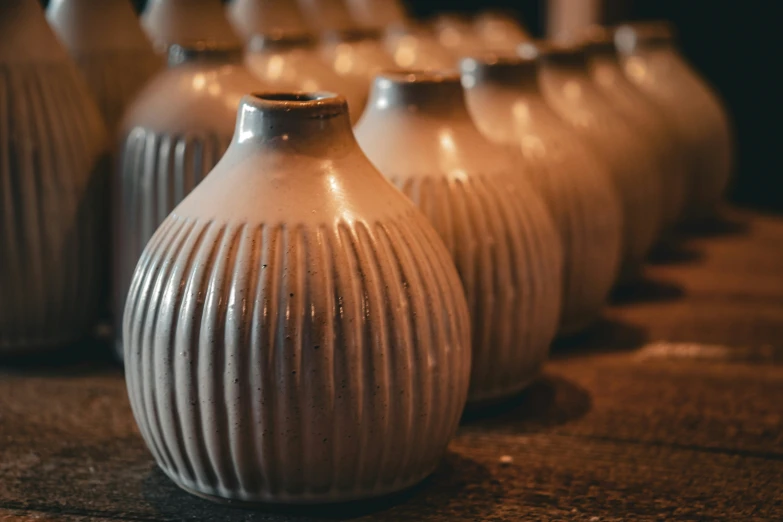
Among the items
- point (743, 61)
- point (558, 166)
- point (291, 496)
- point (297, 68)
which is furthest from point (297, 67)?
point (743, 61)

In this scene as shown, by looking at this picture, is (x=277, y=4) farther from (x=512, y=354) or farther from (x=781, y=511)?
(x=781, y=511)

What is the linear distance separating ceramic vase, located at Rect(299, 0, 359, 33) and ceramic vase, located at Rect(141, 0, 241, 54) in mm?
213

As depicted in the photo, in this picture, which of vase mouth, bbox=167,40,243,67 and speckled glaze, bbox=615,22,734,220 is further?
speckled glaze, bbox=615,22,734,220

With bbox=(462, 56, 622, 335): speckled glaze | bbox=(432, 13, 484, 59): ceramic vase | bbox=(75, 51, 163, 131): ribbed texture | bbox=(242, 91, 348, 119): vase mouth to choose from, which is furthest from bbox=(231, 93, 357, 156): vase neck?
bbox=(432, 13, 484, 59): ceramic vase

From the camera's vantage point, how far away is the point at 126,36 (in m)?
0.93

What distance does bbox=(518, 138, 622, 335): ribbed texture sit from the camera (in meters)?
0.86

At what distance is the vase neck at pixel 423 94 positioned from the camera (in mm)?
726

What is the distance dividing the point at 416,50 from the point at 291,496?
676mm

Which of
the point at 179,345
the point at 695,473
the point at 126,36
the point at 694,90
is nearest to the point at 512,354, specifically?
the point at 695,473

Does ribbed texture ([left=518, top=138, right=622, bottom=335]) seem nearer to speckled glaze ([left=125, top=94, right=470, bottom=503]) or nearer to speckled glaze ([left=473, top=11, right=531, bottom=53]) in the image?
speckled glaze ([left=125, top=94, right=470, bottom=503])

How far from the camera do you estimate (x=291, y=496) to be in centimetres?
58

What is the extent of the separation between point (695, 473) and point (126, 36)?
56 centimetres

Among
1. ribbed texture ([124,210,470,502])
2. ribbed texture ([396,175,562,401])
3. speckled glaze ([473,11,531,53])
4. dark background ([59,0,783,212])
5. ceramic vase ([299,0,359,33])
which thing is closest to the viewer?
ribbed texture ([124,210,470,502])

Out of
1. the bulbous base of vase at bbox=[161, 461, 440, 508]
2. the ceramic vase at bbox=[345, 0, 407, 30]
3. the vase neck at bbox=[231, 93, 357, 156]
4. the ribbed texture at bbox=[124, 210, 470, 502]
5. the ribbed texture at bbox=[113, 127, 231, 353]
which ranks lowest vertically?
the bulbous base of vase at bbox=[161, 461, 440, 508]
